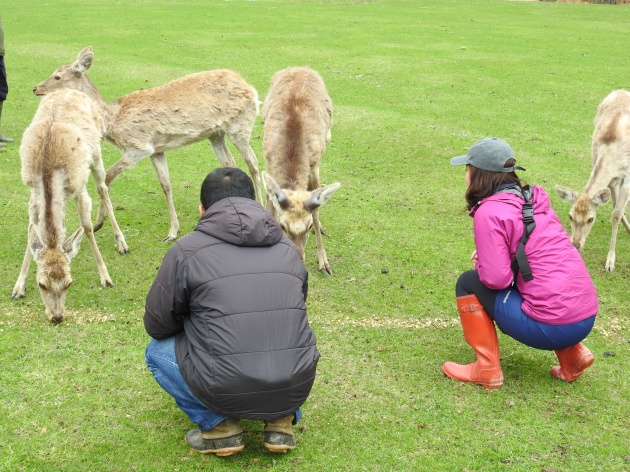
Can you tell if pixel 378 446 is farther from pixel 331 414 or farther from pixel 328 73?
pixel 328 73

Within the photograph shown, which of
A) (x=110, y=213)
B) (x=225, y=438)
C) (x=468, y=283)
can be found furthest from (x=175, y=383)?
(x=110, y=213)

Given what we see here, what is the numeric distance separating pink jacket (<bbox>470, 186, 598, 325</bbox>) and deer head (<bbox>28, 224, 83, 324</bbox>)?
3.65 metres

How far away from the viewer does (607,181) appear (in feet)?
27.5

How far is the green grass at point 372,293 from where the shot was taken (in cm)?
469

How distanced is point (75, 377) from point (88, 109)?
368cm

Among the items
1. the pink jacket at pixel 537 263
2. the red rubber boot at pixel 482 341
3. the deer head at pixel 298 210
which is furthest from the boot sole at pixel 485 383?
the deer head at pixel 298 210

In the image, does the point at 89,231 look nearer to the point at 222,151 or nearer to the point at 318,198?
the point at 318,198

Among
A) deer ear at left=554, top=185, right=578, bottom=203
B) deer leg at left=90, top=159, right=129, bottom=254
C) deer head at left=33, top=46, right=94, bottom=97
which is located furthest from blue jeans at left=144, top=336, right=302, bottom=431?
deer head at left=33, top=46, right=94, bottom=97

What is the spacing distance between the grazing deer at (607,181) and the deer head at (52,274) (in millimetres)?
5410

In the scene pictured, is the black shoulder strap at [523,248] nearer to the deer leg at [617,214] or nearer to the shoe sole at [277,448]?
the shoe sole at [277,448]

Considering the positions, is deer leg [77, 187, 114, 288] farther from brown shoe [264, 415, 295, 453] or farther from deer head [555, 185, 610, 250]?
deer head [555, 185, 610, 250]

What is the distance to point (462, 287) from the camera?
5328 mm

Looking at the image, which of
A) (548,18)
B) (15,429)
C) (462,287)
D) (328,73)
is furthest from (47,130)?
(548,18)

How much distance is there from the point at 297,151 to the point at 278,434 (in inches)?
154
